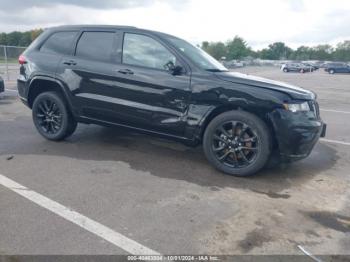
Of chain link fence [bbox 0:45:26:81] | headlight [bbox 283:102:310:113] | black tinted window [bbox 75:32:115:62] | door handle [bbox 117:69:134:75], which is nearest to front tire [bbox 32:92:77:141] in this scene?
black tinted window [bbox 75:32:115:62]

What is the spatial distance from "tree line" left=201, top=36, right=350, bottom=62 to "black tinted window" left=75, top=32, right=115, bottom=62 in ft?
283

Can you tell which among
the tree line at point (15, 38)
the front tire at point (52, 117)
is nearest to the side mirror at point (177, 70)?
the front tire at point (52, 117)

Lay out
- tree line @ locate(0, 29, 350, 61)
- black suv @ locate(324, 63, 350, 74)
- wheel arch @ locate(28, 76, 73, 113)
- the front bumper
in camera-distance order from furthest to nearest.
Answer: tree line @ locate(0, 29, 350, 61), black suv @ locate(324, 63, 350, 74), wheel arch @ locate(28, 76, 73, 113), the front bumper

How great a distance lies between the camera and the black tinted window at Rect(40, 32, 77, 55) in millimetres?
5234

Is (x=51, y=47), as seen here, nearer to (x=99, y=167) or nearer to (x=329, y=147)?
(x=99, y=167)

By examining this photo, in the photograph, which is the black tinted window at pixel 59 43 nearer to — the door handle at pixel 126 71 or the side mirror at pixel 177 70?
the door handle at pixel 126 71

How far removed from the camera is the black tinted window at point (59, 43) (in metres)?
5.23

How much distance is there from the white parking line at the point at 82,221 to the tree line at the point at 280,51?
289 feet

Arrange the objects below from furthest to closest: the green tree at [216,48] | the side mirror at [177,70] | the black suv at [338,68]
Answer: the green tree at [216,48], the black suv at [338,68], the side mirror at [177,70]

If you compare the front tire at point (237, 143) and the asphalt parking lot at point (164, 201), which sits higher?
the front tire at point (237, 143)

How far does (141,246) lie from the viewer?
8.90 feet

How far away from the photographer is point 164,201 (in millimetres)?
3529

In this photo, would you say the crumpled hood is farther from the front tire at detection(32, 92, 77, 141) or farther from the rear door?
the front tire at detection(32, 92, 77, 141)

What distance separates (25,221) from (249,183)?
2517 millimetres
